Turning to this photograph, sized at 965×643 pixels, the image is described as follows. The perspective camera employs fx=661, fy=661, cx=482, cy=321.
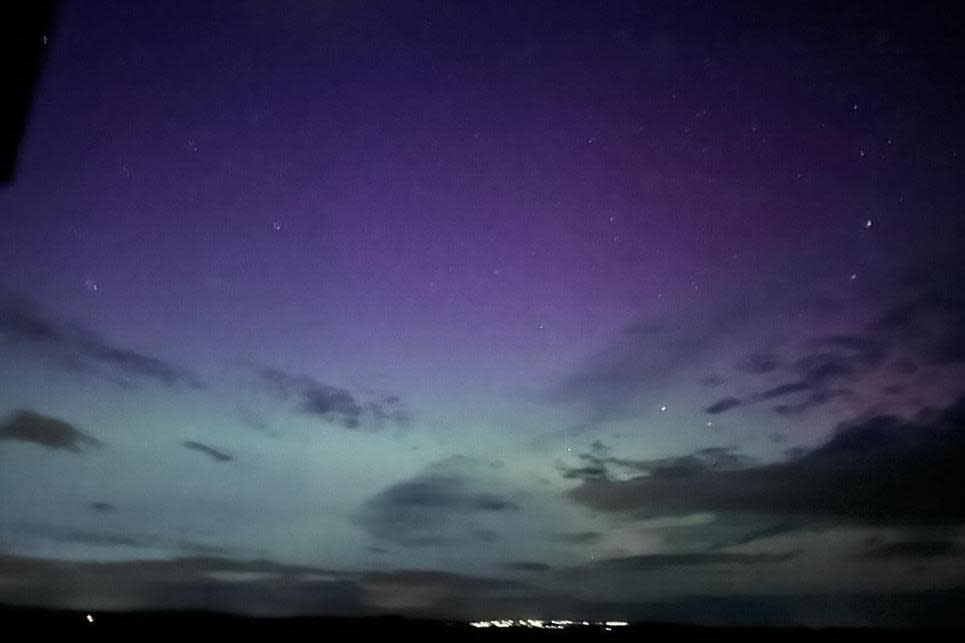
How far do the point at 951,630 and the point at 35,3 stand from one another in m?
15.6

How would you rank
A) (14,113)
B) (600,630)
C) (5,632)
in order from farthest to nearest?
(600,630) < (5,632) < (14,113)

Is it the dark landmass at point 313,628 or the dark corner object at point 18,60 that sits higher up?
the dark corner object at point 18,60

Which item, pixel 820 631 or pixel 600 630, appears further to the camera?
pixel 820 631

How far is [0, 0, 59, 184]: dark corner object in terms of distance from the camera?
2.72 metres

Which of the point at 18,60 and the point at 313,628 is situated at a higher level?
the point at 18,60

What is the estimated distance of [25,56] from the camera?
279 centimetres

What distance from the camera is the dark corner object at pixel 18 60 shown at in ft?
8.92

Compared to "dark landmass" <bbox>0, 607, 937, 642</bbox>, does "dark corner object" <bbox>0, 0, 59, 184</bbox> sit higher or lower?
higher

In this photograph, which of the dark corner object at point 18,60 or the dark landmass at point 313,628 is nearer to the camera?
the dark corner object at point 18,60

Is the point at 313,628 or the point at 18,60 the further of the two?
the point at 313,628

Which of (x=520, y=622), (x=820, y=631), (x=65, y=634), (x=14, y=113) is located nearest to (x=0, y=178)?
(x=14, y=113)

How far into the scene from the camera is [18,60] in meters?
2.81

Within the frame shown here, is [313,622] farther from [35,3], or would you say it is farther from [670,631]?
[35,3]

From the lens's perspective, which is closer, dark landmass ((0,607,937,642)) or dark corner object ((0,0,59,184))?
dark corner object ((0,0,59,184))
